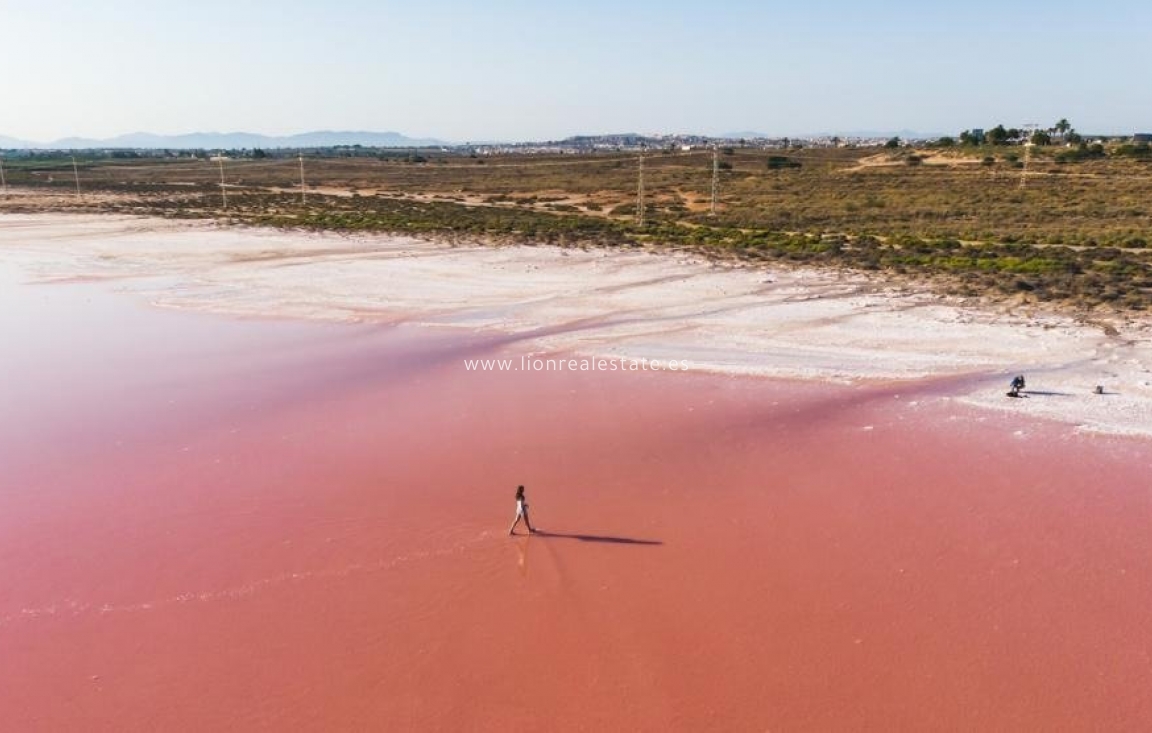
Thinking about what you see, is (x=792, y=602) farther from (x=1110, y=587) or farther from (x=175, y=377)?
(x=175, y=377)

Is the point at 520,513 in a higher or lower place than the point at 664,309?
lower

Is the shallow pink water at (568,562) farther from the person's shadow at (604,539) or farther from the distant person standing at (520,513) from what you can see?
the distant person standing at (520,513)

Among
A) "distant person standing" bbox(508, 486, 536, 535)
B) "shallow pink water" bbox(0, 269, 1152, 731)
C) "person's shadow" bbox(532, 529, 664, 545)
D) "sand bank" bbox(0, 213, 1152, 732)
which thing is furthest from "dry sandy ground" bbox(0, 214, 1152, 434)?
"distant person standing" bbox(508, 486, 536, 535)


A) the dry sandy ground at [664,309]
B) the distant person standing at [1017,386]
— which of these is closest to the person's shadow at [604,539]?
the dry sandy ground at [664,309]

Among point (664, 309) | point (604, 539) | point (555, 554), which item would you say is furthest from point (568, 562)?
point (664, 309)

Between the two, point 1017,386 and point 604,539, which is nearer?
point 604,539

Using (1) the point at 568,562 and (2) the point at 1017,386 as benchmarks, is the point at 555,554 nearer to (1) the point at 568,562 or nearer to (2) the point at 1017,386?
(1) the point at 568,562
